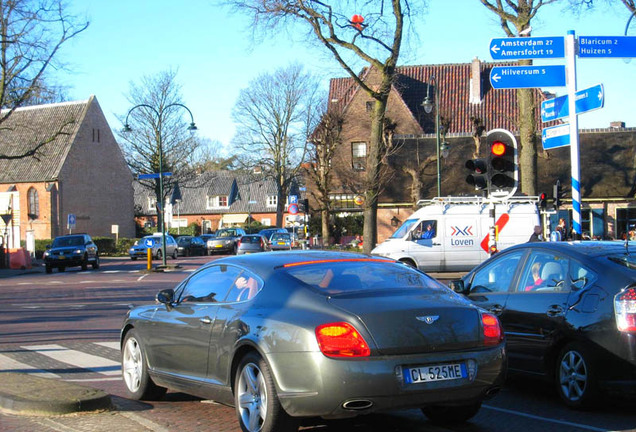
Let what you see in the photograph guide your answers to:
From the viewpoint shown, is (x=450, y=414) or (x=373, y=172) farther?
(x=373, y=172)

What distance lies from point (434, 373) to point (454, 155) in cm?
4405

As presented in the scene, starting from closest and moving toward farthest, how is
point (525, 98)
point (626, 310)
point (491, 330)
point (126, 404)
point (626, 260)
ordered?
point (491, 330) < point (626, 310) < point (626, 260) < point (126, 404) < point (525, 98)

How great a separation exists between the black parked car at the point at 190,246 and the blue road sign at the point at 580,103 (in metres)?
45.4

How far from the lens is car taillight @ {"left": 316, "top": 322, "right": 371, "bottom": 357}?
5324mm

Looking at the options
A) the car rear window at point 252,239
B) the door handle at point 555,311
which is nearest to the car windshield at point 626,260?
the door handle at point 555,311

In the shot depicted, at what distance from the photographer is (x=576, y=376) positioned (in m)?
7.11

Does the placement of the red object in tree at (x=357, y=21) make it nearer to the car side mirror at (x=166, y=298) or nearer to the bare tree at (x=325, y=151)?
the car side mirror at (x=166, y=298)

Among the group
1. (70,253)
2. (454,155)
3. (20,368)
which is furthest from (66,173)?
(20,368)

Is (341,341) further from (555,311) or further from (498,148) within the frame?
(498,148)

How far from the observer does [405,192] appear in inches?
1880

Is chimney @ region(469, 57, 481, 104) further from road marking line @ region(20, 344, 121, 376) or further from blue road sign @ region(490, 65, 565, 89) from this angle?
road marking line @ region(20, 344, 121, 376)

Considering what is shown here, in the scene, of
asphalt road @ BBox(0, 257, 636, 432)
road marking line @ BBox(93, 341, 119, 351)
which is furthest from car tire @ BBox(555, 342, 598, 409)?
road marking line @ BBox(93, 341, 119, 351)

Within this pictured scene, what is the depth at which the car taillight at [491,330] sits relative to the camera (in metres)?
5.88

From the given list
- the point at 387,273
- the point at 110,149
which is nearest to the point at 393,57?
the point at 387,273
